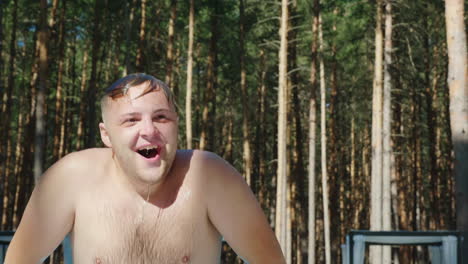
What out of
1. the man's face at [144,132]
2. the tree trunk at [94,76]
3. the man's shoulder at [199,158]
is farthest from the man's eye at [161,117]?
the tree trunk at [94,76]

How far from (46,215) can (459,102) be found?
24.0ft

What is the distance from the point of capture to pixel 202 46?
88.5ft

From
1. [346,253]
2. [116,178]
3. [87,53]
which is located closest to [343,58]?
[87,53]

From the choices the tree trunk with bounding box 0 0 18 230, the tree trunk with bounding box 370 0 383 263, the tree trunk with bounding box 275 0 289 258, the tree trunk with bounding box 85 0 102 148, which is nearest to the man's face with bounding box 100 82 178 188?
the tree trunk with bounding box 370 0 383 263

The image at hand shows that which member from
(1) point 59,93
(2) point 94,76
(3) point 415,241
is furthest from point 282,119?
(3) point 415,241

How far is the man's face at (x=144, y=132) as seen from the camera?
1248mm

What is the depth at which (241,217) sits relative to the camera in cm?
128

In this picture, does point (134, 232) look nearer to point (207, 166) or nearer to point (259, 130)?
point (207, 166)

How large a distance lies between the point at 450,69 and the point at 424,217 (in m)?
26.5

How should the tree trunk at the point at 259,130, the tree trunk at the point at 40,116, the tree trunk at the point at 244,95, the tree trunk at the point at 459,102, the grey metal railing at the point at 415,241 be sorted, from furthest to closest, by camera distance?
the tree trunk at the point at 259,130 < the tree trunk at the point at 244,95 < the tree trunk at the point at 40,116 < the tree trunk at the point at 459,102 < the grey metal railing at the point at 415,241

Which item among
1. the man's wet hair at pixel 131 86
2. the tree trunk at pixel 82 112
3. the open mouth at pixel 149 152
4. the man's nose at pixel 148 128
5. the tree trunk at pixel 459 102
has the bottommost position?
the open mouth at pixel 149 152

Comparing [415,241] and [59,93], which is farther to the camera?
[59,93]

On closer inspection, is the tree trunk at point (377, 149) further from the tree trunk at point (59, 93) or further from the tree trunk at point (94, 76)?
the tree trunk at point (59, 93)

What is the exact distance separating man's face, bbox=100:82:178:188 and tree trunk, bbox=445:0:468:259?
6.95 m
